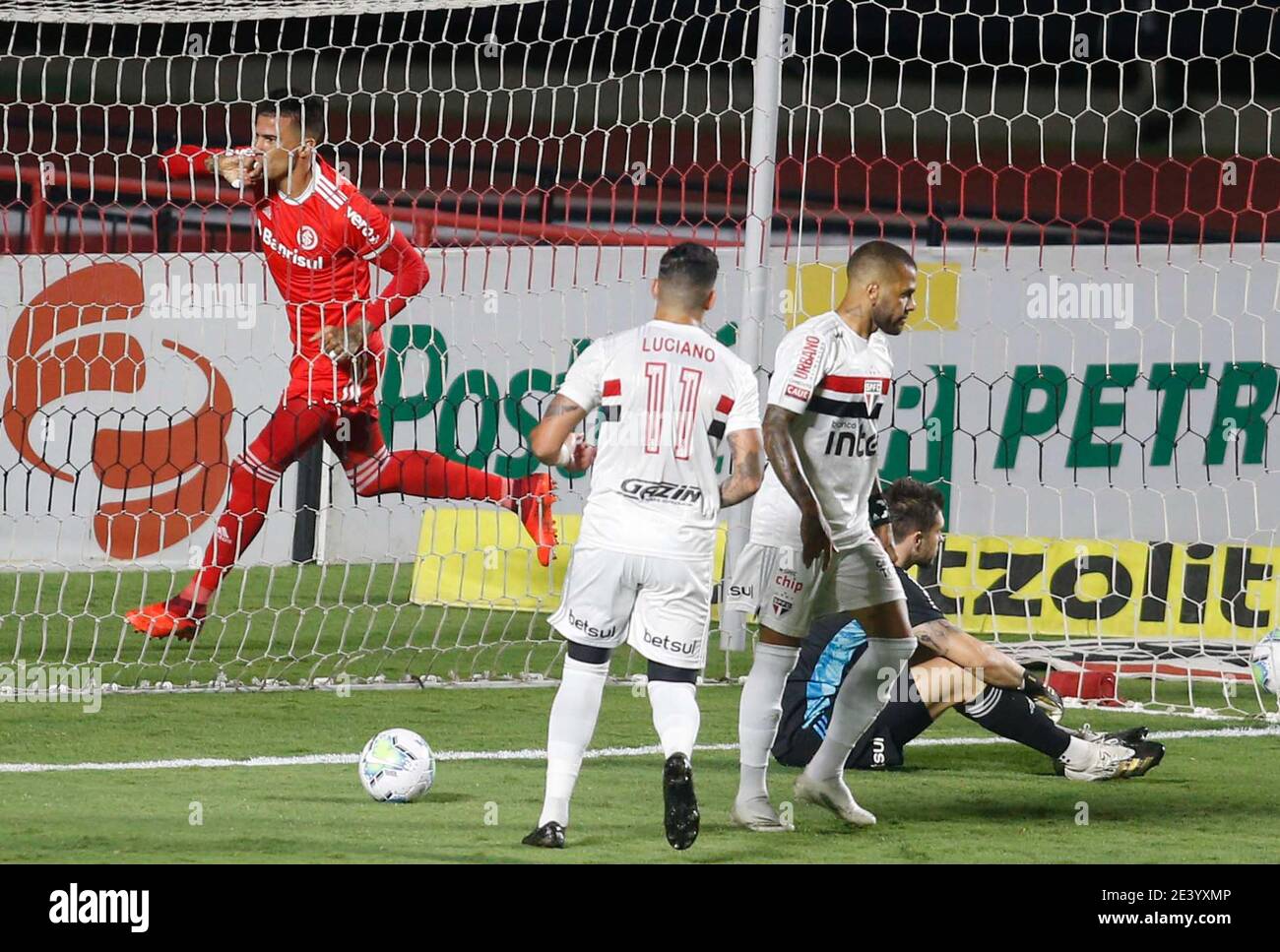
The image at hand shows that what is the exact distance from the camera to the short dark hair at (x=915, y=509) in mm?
6645

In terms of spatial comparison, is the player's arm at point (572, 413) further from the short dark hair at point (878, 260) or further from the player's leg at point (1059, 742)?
the player's leg at point (1059, 742)

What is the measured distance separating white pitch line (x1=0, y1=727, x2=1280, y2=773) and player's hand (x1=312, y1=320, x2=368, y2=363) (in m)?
2.63

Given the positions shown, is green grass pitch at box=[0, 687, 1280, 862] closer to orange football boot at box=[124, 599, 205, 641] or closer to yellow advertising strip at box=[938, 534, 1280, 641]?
orange football boot at box=[124, 599, 205, 641]

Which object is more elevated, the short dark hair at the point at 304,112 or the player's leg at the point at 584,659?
the short dark hair at the point at 304,112

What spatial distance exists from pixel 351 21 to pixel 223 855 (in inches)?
511

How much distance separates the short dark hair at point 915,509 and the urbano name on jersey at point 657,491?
5.06 ft

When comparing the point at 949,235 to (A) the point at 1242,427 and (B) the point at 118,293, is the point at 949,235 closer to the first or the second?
(A) the point at 1242,427

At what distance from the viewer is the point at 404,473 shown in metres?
9.23

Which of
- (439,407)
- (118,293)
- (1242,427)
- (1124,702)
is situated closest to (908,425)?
(1242,427)

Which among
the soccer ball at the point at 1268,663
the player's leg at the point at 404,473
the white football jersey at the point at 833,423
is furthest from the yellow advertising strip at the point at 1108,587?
the white football jersey at the point at 833,423

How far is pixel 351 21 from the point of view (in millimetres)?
16969

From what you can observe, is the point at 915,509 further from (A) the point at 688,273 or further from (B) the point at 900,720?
(A) the point at 688,273

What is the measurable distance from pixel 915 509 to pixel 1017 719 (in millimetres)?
756

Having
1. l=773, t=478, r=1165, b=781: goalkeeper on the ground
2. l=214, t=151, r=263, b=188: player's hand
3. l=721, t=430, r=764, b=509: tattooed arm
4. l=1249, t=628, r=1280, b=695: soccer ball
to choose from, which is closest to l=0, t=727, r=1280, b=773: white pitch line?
l=1249, t=628, r=1280, b=695: soccer ball
